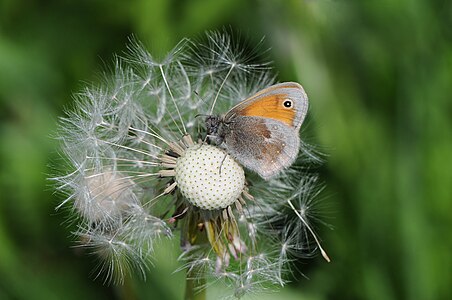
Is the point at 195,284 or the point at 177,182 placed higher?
the point at 177,182

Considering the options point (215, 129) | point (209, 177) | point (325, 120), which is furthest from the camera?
point (325, 120)

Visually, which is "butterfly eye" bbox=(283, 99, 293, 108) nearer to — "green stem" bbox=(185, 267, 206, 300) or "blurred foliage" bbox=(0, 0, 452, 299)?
"green stem" bbox=(185, 267, 206, 300)

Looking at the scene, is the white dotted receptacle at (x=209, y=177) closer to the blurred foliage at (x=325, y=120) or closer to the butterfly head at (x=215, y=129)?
the butterfly head at (x=215, y=129)

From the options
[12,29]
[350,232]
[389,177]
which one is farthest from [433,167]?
[12,29]

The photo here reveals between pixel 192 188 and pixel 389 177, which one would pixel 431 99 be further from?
pixel 192 188

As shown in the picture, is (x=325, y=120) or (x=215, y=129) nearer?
(x=215, y=129)

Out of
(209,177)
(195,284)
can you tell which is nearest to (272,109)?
(209,177)

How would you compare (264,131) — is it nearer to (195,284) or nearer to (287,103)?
(287,103)
